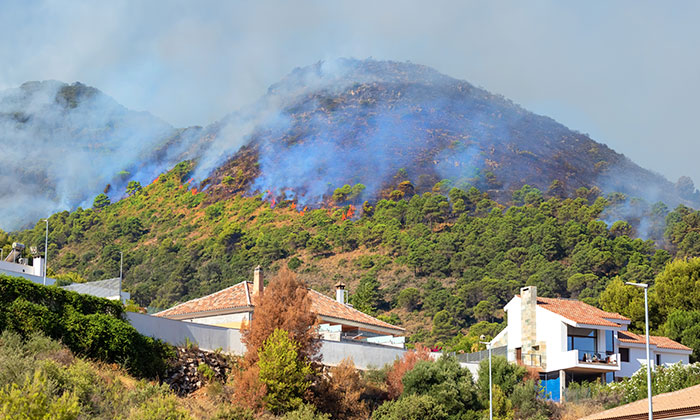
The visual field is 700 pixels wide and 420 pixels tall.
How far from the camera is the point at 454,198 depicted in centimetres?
15688

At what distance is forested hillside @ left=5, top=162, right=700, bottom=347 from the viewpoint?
388ft

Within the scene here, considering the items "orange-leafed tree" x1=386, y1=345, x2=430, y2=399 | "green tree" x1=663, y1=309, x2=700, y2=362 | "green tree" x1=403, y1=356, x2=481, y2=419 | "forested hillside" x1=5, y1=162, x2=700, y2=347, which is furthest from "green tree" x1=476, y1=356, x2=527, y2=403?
"forested hillside" x1=5, y1=162, x2=700, y2=347

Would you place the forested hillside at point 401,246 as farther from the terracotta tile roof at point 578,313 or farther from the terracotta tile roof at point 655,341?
the terracotta tile roof at point 655,341

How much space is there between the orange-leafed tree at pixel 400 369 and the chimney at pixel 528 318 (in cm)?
1168

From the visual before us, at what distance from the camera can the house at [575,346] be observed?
59.7 metres

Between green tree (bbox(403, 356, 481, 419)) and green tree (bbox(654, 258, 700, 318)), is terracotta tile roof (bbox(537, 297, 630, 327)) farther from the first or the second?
green tree (bbox(403, 356, 481, 419))

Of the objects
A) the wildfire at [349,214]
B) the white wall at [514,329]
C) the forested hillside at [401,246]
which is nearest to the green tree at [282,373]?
the white wall at [514,329]

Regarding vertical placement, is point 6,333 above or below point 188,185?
below

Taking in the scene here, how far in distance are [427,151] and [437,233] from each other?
53834mm

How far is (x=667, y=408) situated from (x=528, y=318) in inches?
977

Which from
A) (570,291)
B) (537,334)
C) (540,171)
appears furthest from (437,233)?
(537,334)

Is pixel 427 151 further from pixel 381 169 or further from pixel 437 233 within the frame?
pixel 437 233

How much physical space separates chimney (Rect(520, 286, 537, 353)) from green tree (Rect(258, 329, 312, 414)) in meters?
23.7

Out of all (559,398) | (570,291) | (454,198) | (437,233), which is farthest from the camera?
(454,198)
